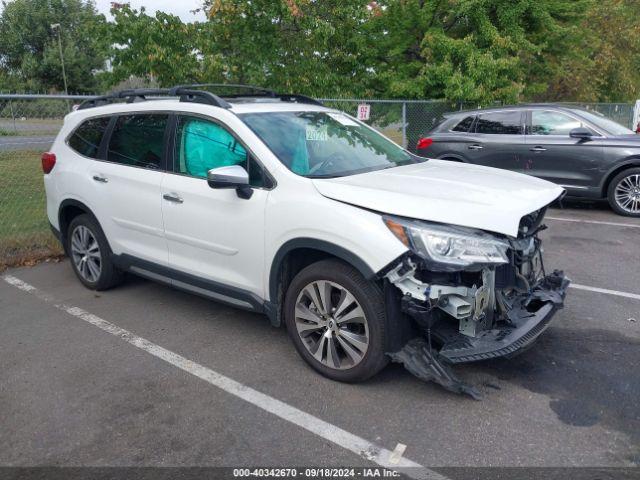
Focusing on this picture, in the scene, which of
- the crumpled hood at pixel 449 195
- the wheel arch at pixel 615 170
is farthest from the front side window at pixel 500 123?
the crumpled hood at pixel 449 195

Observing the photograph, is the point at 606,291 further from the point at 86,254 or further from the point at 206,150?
the point at 86,254

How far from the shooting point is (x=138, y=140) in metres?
4.86

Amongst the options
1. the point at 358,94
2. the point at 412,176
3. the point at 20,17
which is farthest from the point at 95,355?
the point at 20,17

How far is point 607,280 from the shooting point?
5.57m

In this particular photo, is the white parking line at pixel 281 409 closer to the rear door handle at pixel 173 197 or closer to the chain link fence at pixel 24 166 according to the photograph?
the rear door handle at pixel 173 197

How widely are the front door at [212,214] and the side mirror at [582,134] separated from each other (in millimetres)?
6297

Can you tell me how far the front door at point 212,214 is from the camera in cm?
394

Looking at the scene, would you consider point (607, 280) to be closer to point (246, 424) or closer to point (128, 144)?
point (246, 424)

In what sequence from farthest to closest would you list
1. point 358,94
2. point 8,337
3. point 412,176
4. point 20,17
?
point 20,17 → point 358,94 → point 8,337 → point 412,176


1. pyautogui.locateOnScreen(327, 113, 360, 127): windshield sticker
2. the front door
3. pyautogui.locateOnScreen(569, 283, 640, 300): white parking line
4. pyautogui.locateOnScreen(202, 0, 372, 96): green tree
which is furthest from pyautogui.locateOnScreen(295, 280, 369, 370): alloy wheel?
pyautogui.locateOnScreen(202, 0, 372, 96): green tree

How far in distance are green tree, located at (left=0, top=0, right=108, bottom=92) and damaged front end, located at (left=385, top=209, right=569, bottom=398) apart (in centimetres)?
4904

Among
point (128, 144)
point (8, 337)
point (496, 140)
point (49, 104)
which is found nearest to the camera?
point (8, 337)

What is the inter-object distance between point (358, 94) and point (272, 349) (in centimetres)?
1108

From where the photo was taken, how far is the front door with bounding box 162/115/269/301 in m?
3.94
